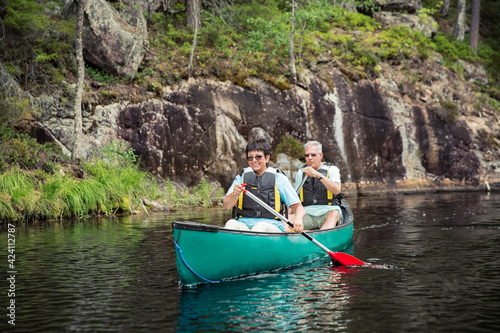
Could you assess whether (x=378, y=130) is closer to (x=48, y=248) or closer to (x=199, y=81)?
(x=199, y=81)

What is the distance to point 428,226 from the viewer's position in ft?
31.3

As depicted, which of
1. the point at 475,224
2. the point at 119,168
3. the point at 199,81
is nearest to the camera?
the point at 475,224

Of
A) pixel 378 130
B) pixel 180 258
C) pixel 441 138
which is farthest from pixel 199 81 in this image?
pixel 180 258

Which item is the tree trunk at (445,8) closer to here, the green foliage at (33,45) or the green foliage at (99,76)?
the green foliage at (99,76)

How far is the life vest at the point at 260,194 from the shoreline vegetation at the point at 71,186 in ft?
22.4

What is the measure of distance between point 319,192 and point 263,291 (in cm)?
318

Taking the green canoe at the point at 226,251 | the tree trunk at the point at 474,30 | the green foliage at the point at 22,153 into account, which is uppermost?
the tree trunk at the point at 474,30

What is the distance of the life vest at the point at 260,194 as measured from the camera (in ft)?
19.3

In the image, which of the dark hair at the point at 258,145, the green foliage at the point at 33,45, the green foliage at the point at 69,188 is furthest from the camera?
the green foliage at the point at 33,45

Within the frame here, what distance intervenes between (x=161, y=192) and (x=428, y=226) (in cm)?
828

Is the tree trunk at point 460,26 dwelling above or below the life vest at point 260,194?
above

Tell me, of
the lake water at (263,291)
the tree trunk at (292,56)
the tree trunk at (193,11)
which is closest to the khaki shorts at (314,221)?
the lake water at (263,291)

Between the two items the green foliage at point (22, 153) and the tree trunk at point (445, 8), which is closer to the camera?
the green foliage at point (22, 153)

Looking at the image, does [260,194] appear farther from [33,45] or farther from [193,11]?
[193,11]
